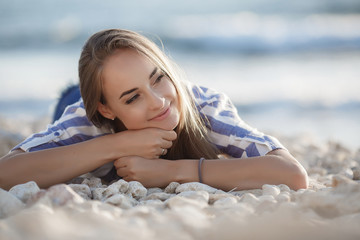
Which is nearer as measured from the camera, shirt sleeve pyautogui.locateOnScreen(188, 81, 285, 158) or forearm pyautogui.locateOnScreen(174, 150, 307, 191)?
forearm pyautogui.locateOnScreen(174, 150, 307, 191)

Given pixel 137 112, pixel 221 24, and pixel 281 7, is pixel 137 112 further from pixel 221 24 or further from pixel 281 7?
pixel 281 7

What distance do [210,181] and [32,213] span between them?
107 centimetres

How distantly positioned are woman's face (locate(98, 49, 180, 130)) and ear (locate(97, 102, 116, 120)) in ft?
0.17

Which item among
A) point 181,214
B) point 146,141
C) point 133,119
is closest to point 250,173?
point 146,141

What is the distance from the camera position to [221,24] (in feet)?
44.5

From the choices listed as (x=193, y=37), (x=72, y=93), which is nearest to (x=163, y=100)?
(x=72, y=93)

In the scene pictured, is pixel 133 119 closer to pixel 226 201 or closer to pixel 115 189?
pixel 115 189

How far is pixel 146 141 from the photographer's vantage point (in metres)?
2.38

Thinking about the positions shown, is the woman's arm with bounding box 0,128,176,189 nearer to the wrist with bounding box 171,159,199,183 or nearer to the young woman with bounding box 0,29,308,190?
the young woman with bounding box 0,29,308,190

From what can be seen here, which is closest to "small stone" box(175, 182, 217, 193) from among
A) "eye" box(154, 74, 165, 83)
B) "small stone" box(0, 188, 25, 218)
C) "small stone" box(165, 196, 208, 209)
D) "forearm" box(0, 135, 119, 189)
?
"small stone" box(165, 196, 208, 209)

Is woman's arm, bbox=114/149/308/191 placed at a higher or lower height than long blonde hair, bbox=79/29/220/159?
lower

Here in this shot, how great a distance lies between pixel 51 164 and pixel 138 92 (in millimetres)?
594

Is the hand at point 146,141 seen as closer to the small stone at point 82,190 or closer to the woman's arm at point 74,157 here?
the woman's arm at point 74,157

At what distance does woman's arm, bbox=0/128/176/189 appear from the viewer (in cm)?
233
